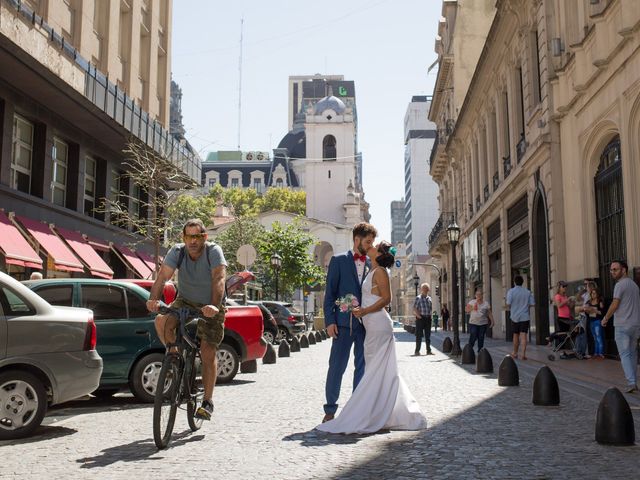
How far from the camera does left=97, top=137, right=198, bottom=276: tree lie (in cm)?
2344

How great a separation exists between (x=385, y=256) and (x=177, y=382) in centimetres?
234

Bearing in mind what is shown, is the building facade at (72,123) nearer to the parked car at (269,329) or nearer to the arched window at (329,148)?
the parked car at (269,329)

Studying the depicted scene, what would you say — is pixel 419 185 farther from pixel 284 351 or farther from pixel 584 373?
pixel 584 373

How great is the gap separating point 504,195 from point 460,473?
73.7 ft

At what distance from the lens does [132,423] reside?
7.66 meters

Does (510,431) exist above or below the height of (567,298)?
below

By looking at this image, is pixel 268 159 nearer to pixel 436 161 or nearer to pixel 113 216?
pixel 436 161

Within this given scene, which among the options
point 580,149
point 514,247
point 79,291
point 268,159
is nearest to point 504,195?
point 514,247

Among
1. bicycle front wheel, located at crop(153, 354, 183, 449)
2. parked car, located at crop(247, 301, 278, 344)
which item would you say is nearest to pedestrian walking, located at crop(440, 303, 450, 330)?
parked car, located at crop(247, 301, 278, 344)

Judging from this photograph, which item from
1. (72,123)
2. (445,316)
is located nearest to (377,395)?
(72,123)

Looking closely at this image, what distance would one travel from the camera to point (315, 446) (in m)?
6.22

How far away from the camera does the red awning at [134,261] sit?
88.7 ft

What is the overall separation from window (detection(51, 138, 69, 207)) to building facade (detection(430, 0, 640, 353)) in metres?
14.0

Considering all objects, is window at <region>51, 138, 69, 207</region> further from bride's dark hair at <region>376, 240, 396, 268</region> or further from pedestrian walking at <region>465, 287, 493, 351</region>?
bride's dark hair at <region>376, 240, 396, 268</region>
